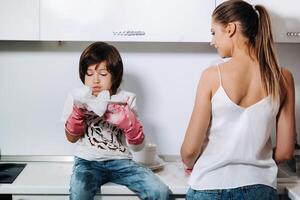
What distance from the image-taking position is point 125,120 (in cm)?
149

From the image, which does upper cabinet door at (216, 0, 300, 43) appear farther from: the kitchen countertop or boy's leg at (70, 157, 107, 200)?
boy's leg at (70, 157, 107, 200)

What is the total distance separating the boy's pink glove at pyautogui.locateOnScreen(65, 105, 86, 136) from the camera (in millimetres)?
1478

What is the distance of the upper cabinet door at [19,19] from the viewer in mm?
1550

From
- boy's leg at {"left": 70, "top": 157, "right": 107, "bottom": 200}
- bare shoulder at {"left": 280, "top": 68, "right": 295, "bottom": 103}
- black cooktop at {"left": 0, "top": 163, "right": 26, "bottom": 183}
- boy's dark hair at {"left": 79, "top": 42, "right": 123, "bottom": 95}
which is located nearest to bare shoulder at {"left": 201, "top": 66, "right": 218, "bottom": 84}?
bare shoulder at {"left": 280, "top": 68, "right": 295, "bottom": 103}

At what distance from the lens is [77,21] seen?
A: 1.56m

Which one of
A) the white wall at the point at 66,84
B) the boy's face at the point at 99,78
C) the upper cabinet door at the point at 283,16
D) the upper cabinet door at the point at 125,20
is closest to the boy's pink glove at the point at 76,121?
the boy's face at the point at 99,78

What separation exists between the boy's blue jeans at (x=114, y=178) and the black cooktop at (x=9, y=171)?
0.82 ft

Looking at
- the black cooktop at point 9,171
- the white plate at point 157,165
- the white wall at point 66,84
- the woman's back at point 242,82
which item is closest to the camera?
the woman's back at point 242,82

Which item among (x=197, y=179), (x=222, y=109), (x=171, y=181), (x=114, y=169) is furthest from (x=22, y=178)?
(x=222, y=109)

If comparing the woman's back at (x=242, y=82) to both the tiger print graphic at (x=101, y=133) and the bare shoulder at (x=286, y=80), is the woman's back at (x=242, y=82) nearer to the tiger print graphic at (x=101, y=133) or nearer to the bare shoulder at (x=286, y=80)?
the bare shoulder at (x=286, y=80)

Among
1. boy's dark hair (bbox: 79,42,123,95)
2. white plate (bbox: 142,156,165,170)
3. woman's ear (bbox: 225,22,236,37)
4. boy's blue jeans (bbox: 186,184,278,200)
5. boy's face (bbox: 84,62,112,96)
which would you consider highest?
woman's ear (bbox: 225,22,236,37)

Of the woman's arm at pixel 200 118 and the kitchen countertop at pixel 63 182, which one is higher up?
the woman's arm at pixel 200 118

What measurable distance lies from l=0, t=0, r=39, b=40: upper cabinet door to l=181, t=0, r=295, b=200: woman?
25.8 inches

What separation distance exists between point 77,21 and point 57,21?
72 mm
